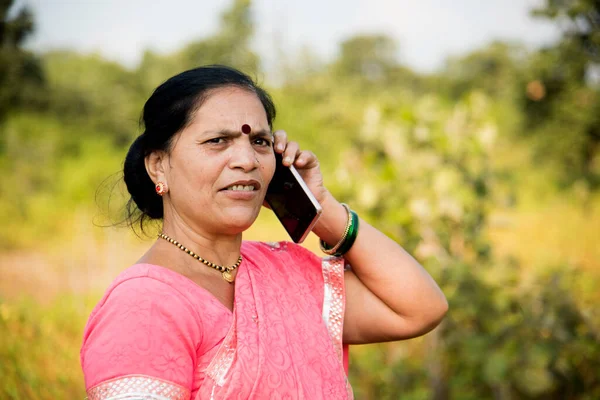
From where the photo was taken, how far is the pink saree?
1.35 metres

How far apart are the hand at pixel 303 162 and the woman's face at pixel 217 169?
23 cm

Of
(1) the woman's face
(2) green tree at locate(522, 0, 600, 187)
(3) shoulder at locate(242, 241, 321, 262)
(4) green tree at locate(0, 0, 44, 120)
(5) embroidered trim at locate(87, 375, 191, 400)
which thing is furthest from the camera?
(2) green tree at locate(522, 0, 600, 187)

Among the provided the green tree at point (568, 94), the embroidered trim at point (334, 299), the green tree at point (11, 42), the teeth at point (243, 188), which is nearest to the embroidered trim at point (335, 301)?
the embroidered trim at point (334, 299)

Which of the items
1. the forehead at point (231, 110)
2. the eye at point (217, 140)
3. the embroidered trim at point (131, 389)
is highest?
the forehead at point (231, 110)

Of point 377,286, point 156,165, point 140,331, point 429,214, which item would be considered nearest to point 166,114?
point 156,165

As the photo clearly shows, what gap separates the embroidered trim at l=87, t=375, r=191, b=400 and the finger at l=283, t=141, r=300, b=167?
876mm

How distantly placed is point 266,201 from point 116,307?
832mm

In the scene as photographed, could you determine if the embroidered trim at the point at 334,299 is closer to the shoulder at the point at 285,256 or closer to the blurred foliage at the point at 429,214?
the shoulder at the point at 285,256

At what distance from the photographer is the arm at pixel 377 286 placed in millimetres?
1997

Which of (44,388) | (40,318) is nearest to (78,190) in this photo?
(40,318)

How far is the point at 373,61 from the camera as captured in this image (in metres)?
37.8

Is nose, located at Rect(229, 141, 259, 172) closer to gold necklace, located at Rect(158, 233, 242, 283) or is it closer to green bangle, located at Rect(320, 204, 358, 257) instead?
gold necklace, located at Rect(158, 233, 242, 283)


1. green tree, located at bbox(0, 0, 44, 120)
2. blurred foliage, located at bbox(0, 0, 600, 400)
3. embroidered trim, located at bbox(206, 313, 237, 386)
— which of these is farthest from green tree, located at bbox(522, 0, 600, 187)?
embroidered trim, located at bbox(206, 313, 237, 386)

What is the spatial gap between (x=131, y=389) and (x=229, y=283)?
521mm
